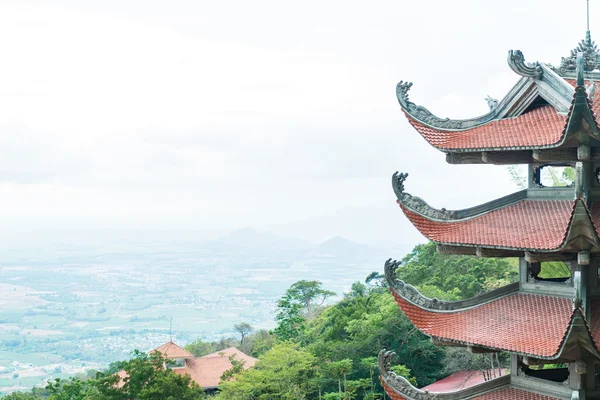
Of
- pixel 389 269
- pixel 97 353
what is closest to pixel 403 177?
pixel 389 269

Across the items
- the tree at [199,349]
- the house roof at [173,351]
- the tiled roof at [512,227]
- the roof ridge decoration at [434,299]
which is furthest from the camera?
the tree at [199,349]

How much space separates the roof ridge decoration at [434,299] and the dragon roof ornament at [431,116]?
7.80 ft

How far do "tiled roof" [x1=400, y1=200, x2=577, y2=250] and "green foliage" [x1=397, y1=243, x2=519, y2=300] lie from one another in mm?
22916

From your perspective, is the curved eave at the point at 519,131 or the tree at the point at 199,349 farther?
the tree at the point at 199,349

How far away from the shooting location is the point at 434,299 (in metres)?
12.0

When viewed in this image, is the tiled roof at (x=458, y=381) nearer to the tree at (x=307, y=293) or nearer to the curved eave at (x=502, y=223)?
the curved eave at (x=502, y=223)

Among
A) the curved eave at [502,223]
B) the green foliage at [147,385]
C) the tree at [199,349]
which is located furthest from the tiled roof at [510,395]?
the tree at [199,349]

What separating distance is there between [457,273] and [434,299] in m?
28.6

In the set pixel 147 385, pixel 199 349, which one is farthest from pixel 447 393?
pixel 199 349

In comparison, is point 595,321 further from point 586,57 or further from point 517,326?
point 586,57

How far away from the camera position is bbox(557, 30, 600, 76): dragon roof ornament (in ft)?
38.5

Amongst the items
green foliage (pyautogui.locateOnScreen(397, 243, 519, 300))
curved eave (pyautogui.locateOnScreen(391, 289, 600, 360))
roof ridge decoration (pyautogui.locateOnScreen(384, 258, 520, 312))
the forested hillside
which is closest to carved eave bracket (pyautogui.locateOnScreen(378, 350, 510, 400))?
curved eave (pyautogui.locateOnScreen(391, 289, 600, 360))

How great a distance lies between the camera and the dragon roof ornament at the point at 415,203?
1187cm

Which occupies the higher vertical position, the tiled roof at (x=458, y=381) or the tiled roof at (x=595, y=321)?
the tiled roof at (x=595, y=321)
